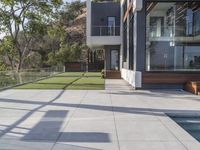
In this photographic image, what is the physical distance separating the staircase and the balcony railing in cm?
1405

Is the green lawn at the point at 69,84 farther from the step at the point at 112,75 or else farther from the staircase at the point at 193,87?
the staircase at the point at 193,87

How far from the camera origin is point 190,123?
9.30 meters

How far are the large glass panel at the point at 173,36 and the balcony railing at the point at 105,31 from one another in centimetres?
1230

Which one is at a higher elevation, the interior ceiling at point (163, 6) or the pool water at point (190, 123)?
the interior ceiling at point (163, 6)

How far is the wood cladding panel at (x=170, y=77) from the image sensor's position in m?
17.5

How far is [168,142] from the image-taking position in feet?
22.2

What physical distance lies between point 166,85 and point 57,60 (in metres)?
36.3

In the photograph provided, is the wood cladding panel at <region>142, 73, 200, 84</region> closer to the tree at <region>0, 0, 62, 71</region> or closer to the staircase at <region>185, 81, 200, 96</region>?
the staircase at <region>185, 81, 200, 96</region>

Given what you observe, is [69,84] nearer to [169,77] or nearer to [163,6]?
[169,77]

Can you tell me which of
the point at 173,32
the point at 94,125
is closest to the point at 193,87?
the point at 173,32

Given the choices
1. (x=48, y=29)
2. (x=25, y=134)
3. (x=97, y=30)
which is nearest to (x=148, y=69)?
(x=25, y=134)

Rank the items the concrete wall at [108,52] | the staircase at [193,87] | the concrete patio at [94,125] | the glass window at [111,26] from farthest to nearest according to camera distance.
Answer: the concrete wall at [108,52]
the glass window at [111,26]
the staircase at [193,87]
the concrete patio at [94,125]

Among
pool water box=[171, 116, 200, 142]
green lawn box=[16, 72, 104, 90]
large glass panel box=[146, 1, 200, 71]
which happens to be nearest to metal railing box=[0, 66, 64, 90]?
green lawn box=[16, 72, 104, 90]

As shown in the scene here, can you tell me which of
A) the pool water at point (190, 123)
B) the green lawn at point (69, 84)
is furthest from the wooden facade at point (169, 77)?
the pool water at point (190, 123)
